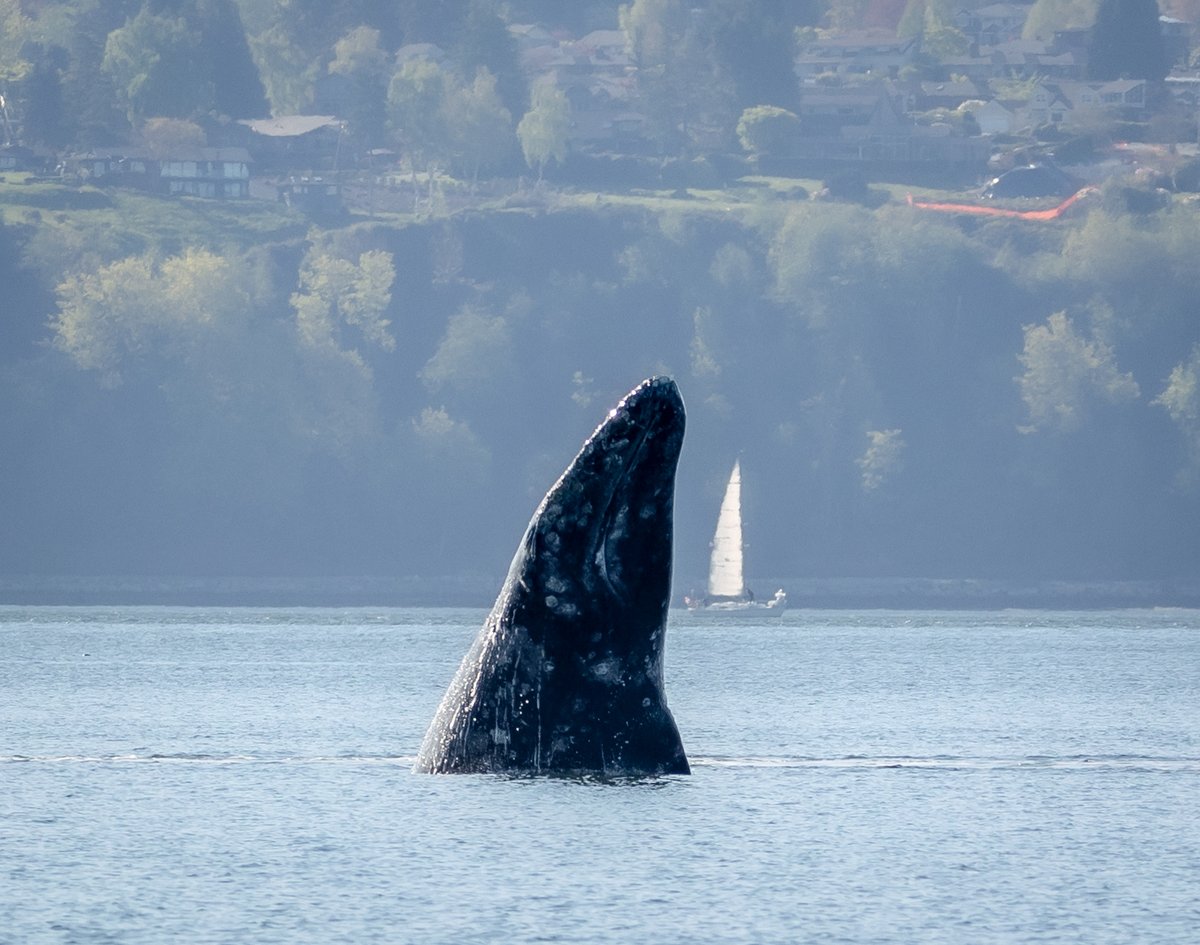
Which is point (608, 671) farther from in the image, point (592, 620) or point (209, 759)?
point (209, 759)

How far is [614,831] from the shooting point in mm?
33938

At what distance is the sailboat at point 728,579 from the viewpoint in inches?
6265

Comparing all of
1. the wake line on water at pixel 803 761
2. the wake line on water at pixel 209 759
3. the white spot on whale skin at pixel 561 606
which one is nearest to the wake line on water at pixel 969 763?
the wake line on water at pixel 803 761

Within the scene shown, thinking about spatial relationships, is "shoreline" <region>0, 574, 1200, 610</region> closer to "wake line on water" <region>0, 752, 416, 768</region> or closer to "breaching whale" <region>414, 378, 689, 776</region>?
"wake line on water" <region>0, 752, 416, 768</region>

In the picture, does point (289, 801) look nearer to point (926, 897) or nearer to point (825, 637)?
point (926, 897)

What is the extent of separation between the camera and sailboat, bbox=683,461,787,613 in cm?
15912

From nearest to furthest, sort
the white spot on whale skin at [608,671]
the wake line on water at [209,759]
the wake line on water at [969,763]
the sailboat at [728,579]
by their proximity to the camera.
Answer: the white spot on whale skin at [608,671] < the wake line on water at [969,763] < the wake line on water at [209,759] < the sailboat at [728,579]

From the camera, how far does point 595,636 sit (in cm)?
3172

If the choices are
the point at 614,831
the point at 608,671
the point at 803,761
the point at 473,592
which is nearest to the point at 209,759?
the point at 803,761

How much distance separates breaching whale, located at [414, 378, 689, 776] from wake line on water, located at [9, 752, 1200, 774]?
443 inches

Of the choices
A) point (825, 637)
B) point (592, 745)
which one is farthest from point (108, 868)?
point (825, 637)

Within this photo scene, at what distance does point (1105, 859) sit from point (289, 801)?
39.2ft

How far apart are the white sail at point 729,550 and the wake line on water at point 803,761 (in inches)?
4106

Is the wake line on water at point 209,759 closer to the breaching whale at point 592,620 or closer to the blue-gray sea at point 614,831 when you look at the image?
the blue-gray sea at point 614,831
